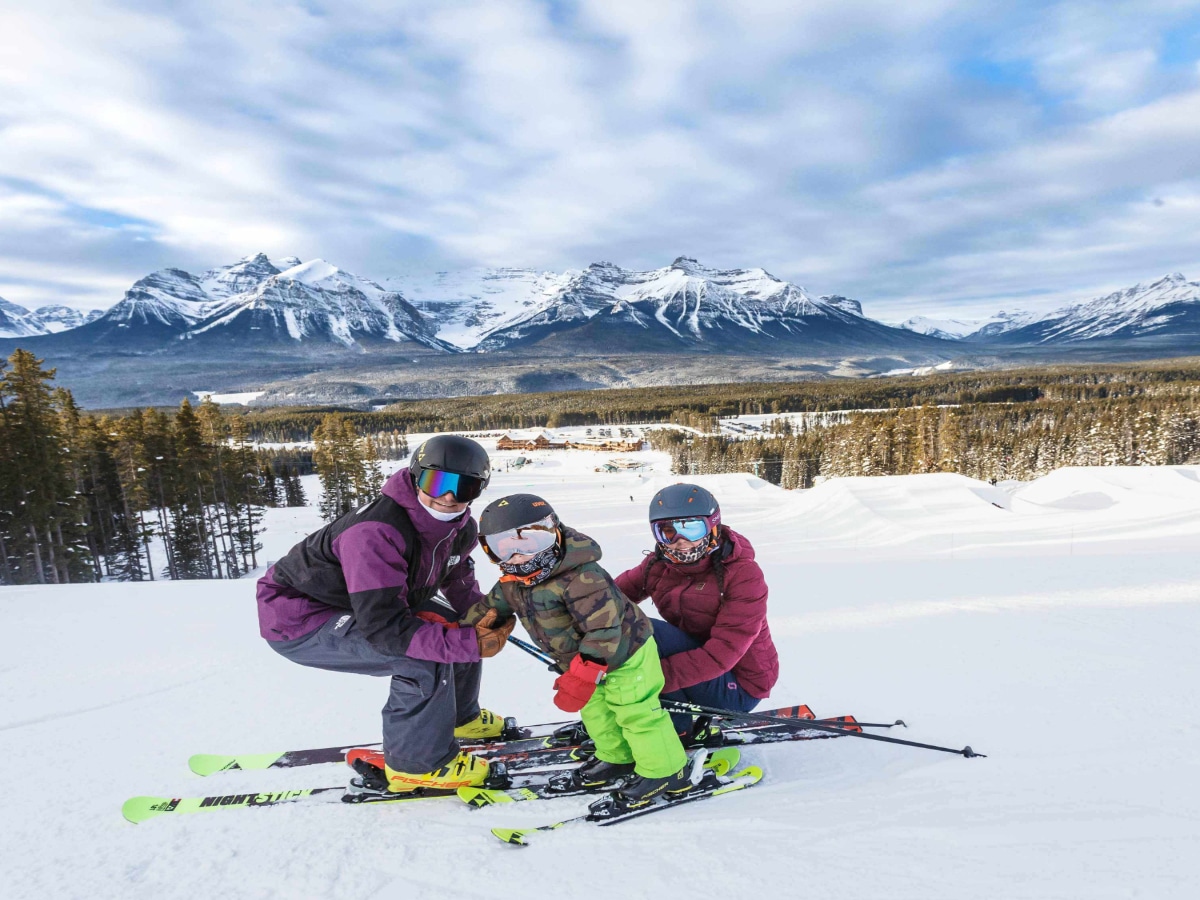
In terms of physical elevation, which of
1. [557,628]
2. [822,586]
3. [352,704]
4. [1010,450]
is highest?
[557,628]

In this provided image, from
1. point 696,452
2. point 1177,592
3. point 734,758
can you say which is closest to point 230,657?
point 734,758

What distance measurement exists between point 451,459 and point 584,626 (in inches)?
52.6

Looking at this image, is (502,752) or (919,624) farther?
(919,624)

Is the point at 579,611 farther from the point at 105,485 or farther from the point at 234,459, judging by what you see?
the point at 105,485

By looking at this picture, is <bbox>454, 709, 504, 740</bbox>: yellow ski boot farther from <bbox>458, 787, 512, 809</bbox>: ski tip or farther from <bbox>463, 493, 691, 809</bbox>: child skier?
<bbox>463, 493, 691, 809</bbox>: child skier

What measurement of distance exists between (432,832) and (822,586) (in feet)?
28.1

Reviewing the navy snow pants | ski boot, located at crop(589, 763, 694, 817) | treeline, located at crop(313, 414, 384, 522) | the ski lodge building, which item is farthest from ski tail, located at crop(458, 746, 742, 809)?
the ski lodge building

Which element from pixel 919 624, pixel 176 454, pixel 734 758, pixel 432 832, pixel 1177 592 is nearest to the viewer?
pixel 432 832

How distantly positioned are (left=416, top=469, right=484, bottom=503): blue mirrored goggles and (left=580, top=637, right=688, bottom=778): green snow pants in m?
1.44

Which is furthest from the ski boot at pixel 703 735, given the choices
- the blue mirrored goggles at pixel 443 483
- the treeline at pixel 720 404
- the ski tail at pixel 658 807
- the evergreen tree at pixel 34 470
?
the treeline at pixel 720 404

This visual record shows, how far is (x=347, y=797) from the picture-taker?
142 inches

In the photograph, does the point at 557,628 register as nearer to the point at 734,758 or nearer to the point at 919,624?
the point at 734,758

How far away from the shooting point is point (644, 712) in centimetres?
349

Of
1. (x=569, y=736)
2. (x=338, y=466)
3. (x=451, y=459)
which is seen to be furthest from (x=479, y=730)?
(x=338, y=466)
